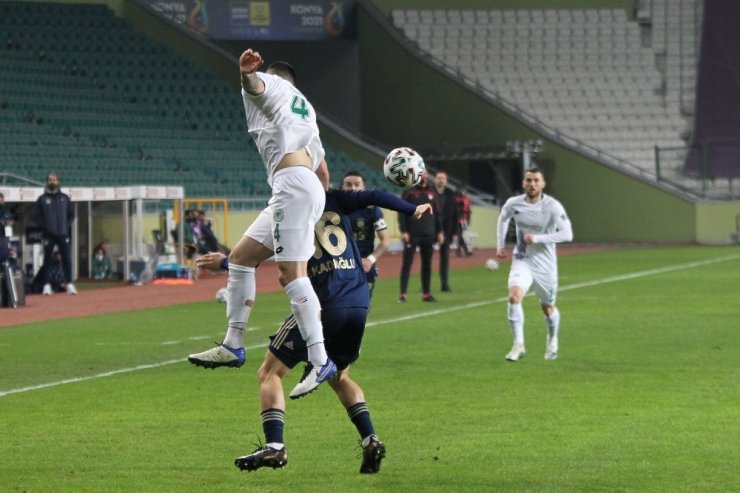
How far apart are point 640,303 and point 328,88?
108 feet

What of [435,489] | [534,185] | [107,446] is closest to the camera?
[435,489]

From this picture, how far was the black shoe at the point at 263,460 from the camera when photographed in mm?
8602

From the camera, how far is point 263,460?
8633 millimetres

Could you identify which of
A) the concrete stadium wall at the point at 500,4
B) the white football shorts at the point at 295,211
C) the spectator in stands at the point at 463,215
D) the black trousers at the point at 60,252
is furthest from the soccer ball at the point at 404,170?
the concrete stadium wall at the point at 500,4

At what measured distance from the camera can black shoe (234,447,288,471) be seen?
8602 mm

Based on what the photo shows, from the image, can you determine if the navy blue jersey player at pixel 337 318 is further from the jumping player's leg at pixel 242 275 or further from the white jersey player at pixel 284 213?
the jumping player's leg at pixel 242 275

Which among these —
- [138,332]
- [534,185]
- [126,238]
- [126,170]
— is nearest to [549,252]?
[534,185]

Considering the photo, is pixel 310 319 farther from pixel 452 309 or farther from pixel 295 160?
pixel 452 309

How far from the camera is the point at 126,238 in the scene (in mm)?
33625

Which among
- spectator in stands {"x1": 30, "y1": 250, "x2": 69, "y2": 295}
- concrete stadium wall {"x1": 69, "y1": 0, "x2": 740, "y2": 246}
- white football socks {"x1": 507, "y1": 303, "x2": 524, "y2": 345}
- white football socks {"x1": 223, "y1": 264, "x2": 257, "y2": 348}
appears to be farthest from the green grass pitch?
concrete stadium wall {"x1": 69, "y1": 0, "x2": 740, "y2": 246}

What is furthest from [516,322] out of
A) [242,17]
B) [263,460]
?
[242,17]

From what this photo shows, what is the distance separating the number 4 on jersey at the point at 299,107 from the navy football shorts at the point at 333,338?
4.25ft

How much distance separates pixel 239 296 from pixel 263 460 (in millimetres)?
1373

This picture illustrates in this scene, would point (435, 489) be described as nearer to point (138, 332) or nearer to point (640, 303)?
point (138, 332)
